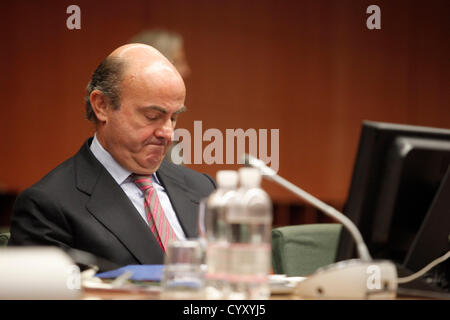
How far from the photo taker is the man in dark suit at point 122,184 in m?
2.01

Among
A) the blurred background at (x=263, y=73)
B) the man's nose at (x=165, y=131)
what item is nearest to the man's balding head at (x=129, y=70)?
the man's nose at (x=165, y=131)

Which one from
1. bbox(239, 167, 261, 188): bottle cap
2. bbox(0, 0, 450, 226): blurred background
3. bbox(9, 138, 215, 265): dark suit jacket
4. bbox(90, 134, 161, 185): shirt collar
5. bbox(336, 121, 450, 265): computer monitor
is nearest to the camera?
bbox(239, 167, 261, 188): bottle cap

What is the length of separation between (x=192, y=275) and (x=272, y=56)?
4.31 metres

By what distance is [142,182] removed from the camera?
7.41ft

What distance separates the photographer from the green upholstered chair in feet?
7.22

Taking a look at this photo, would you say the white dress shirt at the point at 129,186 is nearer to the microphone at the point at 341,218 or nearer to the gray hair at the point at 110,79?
the gray hair at the point at 110,79

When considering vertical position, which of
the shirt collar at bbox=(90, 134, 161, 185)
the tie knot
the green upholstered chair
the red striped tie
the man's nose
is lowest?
the green upholstered chair

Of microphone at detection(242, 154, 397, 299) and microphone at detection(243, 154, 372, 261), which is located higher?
microphone at detection(243, 154, 372, 261)

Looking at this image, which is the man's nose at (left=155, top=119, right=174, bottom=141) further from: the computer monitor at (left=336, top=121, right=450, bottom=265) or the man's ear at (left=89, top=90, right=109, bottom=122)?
the computer monitor at (left=336, top=121, right=450, bottom=265)

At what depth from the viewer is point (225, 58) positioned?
214 inches

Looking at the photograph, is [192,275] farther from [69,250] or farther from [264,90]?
[264,90]

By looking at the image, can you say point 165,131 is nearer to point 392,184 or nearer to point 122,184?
point 122,184

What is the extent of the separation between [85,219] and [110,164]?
0.30 meters

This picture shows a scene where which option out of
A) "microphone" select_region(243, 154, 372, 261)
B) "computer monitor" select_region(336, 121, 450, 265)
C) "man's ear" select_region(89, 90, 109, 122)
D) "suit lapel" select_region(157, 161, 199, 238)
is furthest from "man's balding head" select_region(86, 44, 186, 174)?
"computer monitor" select_region(336, 121, 450, 265)
